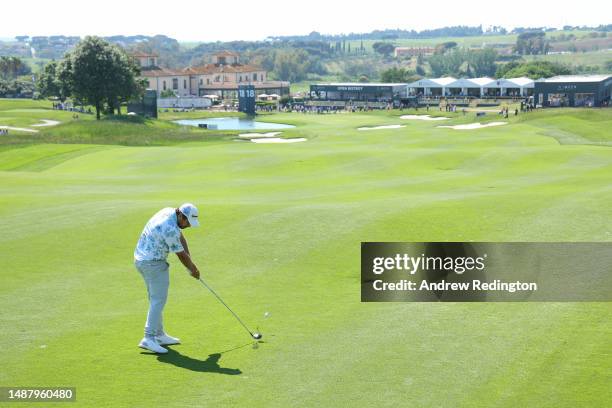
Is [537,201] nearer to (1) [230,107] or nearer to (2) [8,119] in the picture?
(2) [8,119]

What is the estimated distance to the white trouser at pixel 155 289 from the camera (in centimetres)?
1266

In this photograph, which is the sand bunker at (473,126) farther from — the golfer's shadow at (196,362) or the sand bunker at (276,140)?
the golfer's shadow at (196,362)

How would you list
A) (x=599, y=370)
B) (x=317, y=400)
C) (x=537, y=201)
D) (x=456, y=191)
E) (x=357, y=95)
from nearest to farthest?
1. (x=317, y=400)
2. (x=599, y=370)
3. (x=537, y=201)
4. (x=456, y=191)
5. (x=357, y=95)

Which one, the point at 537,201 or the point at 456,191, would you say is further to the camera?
the point at 456,191

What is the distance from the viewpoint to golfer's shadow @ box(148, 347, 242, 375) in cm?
1180

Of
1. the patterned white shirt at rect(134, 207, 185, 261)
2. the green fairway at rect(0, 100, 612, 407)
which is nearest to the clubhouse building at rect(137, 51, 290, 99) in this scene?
the green fairway at rect(0, 100, 612, 407)

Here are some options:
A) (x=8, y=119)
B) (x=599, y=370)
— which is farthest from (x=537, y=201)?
(x=8, y=119)

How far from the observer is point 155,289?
1273 centimetres

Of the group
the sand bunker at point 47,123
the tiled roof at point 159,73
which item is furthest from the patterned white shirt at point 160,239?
the tiled roof at point 159,73

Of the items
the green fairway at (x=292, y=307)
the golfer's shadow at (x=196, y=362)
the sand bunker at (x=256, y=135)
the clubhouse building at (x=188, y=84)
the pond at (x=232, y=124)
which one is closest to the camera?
the green fairway at (x=292, y=307)

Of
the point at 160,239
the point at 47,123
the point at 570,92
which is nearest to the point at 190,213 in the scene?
the point at 160,239

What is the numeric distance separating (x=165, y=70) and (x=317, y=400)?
617 feet

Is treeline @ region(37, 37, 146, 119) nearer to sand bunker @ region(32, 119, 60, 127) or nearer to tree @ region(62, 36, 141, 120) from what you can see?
tree @ region(62, 36, 141, 120)

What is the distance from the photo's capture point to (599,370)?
38.1 feet
